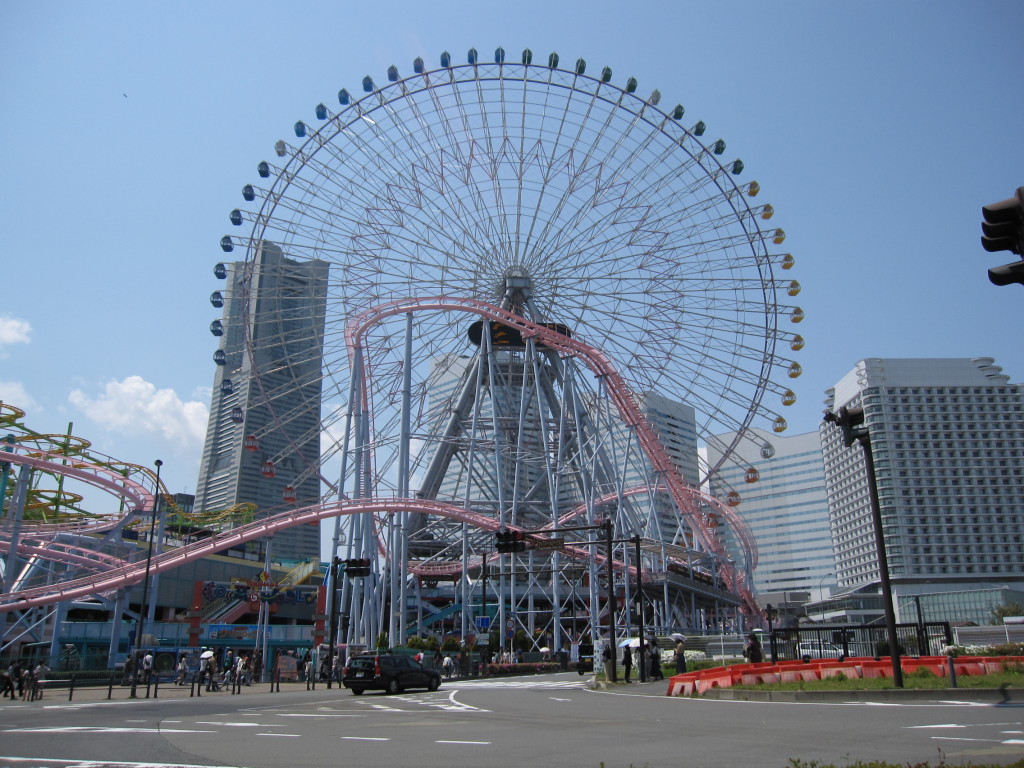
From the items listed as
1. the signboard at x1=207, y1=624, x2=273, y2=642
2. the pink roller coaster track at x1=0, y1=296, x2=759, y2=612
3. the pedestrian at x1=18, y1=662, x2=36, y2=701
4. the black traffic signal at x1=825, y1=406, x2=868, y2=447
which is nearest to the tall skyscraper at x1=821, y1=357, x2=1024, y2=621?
the pink roller coaster track at x1=0, y1=296, x2=759, y2=612

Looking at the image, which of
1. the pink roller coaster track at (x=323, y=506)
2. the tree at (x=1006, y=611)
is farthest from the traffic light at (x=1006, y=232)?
the tree at (x=1006, y=611)

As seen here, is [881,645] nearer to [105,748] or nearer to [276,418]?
[105,748]

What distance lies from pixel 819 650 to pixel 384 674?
14.6 meters

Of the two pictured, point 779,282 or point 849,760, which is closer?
point 849,760

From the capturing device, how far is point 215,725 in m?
16.2

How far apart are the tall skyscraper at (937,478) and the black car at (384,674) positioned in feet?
413

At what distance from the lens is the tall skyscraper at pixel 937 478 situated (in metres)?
142

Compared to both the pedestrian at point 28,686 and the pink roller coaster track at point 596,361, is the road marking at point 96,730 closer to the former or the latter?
the pedestrian at point 28,686

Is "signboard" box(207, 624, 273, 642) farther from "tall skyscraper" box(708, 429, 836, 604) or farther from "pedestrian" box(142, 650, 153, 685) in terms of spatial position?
"tall skyscraper" box(708, 429, 836, 604)

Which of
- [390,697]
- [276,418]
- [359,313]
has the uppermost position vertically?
[359,313]

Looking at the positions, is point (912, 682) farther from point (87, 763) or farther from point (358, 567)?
point (358, 567)

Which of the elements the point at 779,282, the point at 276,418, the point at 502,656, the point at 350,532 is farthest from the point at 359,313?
the point at 779,282

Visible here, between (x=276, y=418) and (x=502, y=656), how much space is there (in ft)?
56.7

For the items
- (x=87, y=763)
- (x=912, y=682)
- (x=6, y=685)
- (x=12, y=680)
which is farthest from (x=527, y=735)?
(x=12, y=680)
